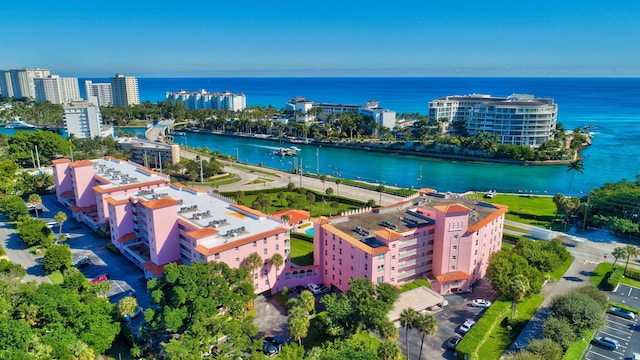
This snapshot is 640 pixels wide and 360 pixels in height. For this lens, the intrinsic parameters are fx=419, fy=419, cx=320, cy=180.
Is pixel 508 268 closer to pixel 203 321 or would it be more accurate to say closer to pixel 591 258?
pixel 591 258

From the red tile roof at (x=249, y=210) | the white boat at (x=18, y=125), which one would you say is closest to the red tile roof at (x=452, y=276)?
the red tile roof at (x=249, y=210)

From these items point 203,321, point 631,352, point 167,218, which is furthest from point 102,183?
point 631,352

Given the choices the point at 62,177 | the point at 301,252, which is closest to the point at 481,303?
the point at 301,252

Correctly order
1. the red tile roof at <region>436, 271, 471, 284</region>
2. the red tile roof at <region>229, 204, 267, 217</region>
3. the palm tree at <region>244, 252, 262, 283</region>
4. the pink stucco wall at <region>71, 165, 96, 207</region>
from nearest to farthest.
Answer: the palm tree at <region>244, 252, 262, 283</region> < the red tile roof at <region>436, 271, 471, 284</region> < the red tile roof at <region>229, 204, 267, 217</region> < the pink stucco wall at <region>71, 165, 96, 207</region>

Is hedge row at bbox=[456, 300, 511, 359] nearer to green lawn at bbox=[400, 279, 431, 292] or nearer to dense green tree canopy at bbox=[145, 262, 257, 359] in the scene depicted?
green lawn at bbox=[400, 279, 431, 292]

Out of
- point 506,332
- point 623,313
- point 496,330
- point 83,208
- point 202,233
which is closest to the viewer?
point 506,332

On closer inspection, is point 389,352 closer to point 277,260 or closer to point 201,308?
point 201,308

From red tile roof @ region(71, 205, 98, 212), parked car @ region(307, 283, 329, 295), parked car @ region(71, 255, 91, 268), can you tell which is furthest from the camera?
red tile roof @ region(71, 205, 98, 212)

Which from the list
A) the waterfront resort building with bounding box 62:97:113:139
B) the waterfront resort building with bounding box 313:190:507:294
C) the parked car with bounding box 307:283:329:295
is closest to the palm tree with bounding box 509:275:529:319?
the waterfront resort building with bounding box 313:190:507:294
